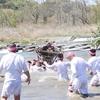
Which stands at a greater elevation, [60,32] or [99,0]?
[99,0]

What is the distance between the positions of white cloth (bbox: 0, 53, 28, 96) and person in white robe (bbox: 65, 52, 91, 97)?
103 inches

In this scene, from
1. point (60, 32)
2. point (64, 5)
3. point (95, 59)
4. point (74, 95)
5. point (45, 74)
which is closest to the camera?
point (74, 95)

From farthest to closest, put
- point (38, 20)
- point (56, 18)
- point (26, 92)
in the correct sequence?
point (56, 18)
point (38, 20)
point (26, 92)

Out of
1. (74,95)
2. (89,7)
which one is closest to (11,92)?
(74,95)

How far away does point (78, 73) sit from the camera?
11672 millimetres

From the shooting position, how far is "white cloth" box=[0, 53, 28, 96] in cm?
920

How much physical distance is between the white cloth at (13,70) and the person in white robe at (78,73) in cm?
261

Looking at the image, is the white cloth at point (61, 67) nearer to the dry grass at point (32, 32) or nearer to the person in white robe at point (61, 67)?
the person in white robe at point (61, 67)

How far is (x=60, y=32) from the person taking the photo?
58750 millimetres

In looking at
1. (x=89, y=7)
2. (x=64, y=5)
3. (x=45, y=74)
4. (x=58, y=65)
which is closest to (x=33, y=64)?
(x=45, y=74)

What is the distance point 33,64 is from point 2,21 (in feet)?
208

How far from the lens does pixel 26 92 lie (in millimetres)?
14125

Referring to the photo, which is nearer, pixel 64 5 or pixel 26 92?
pixel 26 92

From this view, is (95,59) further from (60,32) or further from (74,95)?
(60,32)
